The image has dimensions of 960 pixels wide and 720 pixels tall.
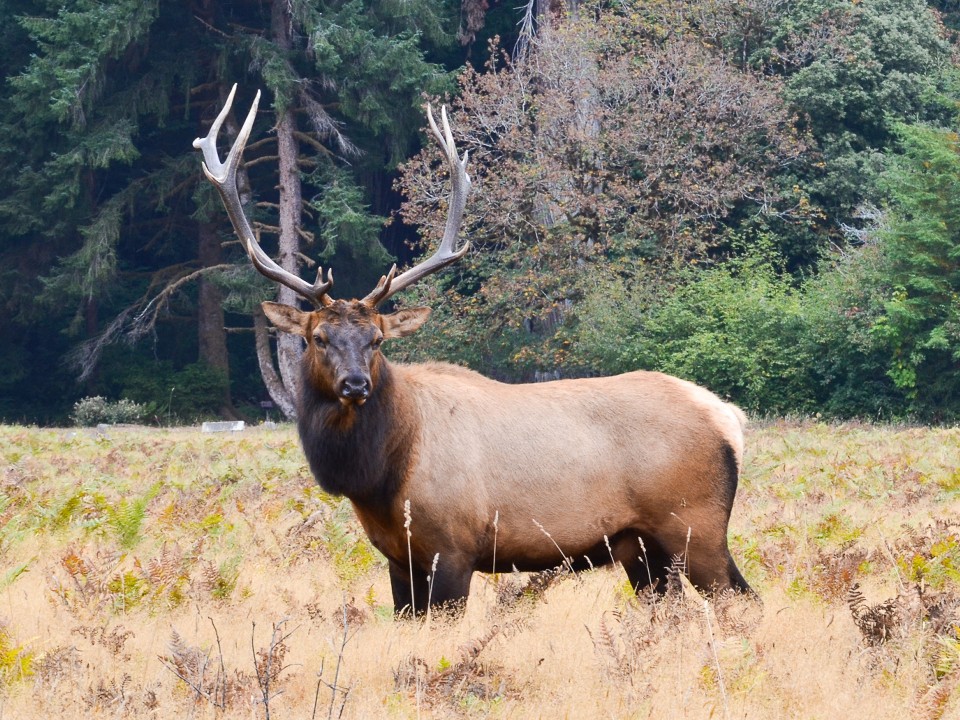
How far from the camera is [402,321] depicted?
25.7ft

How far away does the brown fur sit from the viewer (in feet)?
22.5

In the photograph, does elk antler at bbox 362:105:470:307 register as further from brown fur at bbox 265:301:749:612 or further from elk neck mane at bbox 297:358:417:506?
elk neck mane at bbox 297:358:417:506

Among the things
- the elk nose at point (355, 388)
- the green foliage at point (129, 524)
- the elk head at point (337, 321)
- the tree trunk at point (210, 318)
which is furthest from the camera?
the tree trunk at point (210, 318)

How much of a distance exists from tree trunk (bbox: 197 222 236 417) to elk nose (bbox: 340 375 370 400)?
30247mm

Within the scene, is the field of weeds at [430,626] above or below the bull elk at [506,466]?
below

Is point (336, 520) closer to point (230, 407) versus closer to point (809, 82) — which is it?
point (809, 82)

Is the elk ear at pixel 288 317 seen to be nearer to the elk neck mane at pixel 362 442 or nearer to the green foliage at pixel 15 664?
the elk neck mane at pixel 362 442

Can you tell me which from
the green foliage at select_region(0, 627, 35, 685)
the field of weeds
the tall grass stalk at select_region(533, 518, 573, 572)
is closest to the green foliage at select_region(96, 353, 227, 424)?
the field of weeds

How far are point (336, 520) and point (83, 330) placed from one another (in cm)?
3167

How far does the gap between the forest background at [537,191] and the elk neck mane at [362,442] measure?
2024 cm

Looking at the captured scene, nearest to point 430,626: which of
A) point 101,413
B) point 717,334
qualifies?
point 717,334

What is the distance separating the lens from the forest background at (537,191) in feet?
89.6

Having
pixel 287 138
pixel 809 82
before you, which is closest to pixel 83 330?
pixel 287 138

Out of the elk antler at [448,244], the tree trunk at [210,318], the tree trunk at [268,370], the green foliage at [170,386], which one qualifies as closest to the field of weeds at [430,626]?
the elk antler at [448,244]
